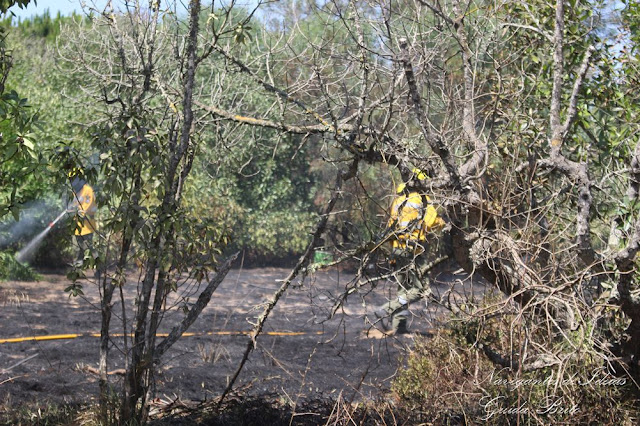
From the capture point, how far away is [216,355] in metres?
7.30

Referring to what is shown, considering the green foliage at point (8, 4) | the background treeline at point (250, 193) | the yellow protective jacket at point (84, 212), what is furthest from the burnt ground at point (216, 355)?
the background treeline at point (250, 193)

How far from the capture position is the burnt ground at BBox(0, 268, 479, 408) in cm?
564

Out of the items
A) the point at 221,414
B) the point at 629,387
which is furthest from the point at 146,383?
the point at 629,387

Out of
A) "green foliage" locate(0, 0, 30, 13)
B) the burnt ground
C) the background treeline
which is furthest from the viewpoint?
the background treeline

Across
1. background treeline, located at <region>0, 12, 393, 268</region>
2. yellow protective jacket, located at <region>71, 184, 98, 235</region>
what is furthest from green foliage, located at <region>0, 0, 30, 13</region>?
background treeline, located at <region>0, 12, 393, 268</region>

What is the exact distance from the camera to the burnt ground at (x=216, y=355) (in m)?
5.64

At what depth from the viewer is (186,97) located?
14.9 feet

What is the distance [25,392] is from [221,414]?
164 cm

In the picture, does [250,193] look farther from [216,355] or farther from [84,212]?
[84,212]

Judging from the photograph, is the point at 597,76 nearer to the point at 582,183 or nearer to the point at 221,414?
the point at 582,183

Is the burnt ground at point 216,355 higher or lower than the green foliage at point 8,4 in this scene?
lower

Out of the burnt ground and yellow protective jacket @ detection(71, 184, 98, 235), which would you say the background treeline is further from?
the burnt ground

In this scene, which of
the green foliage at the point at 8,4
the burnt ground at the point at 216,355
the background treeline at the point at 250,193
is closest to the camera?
the green foliage at the point at 8,4

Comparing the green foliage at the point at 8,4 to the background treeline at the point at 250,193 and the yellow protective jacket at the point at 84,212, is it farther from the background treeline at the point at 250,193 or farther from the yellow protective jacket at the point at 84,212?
the background treeline at the point at 250,193
